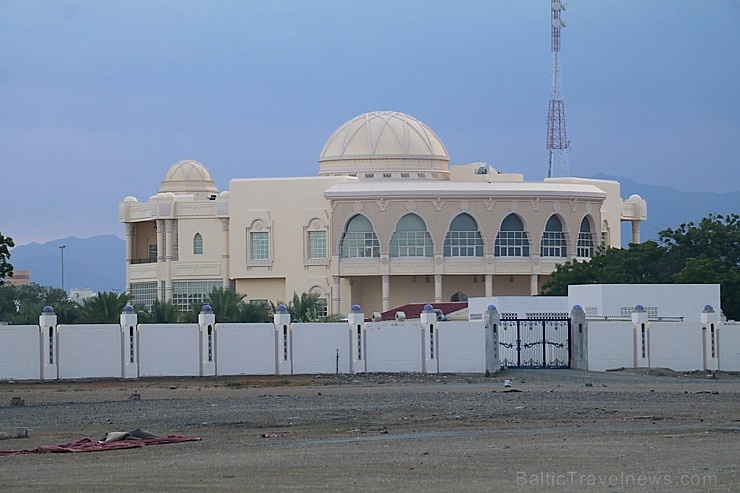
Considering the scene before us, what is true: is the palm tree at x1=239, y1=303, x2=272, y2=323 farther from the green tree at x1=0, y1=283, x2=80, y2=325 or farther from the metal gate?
the metal gate

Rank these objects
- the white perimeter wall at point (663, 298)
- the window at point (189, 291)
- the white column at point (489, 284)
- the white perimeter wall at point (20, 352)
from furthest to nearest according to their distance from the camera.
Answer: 1. the window at point (189, 291)
2. the white column at point (489, 284)
3. the white perimeter wall at point (663, 298)
4. the white perimeter wall at point (20, 352)

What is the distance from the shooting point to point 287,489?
16453mm

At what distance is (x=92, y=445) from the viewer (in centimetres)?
2159

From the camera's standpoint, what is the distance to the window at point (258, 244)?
290ft

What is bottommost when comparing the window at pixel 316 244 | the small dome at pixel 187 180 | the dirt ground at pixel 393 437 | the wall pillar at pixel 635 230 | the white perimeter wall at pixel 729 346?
the dirt ground at pixel 393 437

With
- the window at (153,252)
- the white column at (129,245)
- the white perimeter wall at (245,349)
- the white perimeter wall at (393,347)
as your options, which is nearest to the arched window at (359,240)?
the window at (153,252)

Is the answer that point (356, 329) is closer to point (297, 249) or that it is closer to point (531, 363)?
point (531, 363)

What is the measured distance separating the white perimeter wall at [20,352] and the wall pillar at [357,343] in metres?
9.07

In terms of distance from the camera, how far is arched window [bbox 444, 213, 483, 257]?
86188mm

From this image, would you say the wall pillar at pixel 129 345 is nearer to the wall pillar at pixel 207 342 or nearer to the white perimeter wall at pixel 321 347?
the wall pillar at pixel 207 342

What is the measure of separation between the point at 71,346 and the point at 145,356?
2156 mm

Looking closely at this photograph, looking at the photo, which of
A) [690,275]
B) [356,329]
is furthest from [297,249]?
[356,329]

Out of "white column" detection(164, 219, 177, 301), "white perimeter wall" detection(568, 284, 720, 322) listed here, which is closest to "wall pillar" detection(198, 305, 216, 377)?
"white perimeter wall" detection(568, 284, 720, 322)

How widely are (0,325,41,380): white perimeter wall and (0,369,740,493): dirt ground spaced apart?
14.3 feet
